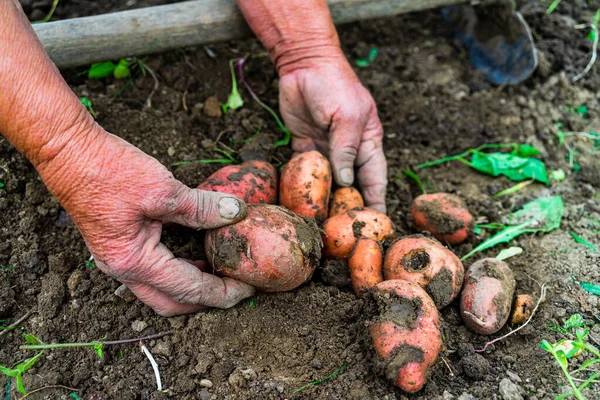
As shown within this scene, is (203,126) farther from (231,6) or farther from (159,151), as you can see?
(231,6)

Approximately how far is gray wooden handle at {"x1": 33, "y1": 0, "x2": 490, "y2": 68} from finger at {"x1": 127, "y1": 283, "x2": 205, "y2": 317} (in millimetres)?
1420

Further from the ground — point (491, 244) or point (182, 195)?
point (182, 195)

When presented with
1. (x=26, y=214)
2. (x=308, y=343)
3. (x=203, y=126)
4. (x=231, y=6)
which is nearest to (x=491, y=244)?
(x=308, y=343)

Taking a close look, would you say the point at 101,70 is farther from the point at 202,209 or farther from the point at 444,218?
the point at 444,218

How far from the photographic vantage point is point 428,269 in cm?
229

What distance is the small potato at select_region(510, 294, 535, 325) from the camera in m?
2.30

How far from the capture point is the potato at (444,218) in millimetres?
2660

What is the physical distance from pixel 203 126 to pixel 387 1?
56.5 inches

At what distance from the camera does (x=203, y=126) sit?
10.2 ft

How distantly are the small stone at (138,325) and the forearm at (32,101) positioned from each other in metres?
0.72

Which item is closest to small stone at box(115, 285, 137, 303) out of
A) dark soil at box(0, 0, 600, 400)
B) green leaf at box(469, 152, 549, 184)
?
dark soil at box(0, 0, 600, 400)

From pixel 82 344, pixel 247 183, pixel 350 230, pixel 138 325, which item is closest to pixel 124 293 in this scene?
pixel 138 325

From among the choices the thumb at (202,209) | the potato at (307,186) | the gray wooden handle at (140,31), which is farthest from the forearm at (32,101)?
the potato at (307,186)

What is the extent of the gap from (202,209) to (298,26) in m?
1.38
